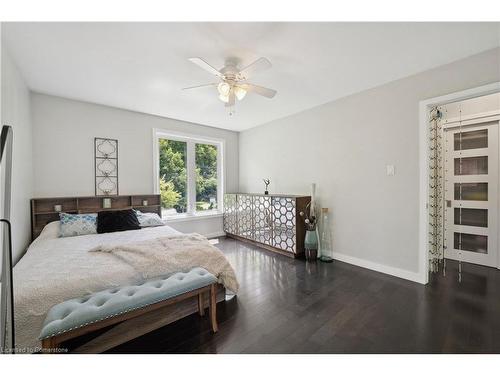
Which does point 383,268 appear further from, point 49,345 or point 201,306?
point 49,345

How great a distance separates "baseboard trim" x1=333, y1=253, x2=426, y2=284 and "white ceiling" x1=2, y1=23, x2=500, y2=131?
8.05 ft

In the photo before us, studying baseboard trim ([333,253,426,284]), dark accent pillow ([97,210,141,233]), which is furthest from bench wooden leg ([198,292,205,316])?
baseboard trim ([333,253,426,284])

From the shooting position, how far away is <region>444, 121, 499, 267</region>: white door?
299 centimetres

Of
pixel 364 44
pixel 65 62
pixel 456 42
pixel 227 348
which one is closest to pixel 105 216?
pixel 65 62

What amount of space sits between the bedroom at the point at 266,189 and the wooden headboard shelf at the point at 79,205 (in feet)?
0.09

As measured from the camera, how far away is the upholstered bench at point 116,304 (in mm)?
1237

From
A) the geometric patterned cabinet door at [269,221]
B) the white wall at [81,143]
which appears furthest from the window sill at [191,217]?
the geometric patterned cabinet door at [269,221]

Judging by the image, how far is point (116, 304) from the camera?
1.39m

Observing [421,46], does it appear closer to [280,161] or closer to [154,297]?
[280,161]

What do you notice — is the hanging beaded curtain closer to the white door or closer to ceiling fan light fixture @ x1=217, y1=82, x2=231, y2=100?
the white door

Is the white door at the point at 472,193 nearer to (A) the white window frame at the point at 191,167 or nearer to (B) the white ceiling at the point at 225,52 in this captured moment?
(B) the white ceiling at the point at 225,52

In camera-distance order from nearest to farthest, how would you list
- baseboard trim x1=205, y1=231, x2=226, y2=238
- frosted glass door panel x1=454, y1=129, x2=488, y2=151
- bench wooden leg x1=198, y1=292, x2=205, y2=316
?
1. bench wooden leg x1=198, y1=292, x2=205, y2=316
2. frosted glass door panel x1=454, y1=129, x2=488, y2=151
3. baseboard trim x1=205, y1=231, x2=226, y2=238

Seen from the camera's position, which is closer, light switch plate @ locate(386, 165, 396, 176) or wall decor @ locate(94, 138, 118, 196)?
light switch plate @ locate(386, 165, 396, 176)

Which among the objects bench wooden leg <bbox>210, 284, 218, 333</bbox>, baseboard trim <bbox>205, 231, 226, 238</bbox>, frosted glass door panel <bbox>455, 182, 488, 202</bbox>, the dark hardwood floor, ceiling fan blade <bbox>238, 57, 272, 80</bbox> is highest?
ceiling fan blade <bbox>238, 57, 272, 80</bbox>
